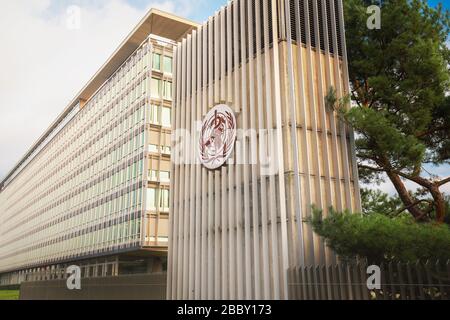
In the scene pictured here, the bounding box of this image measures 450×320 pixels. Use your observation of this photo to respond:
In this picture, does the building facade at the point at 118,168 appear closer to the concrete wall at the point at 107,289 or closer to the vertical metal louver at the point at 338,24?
the concrete wall at the point at 107,289

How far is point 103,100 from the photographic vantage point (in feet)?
161

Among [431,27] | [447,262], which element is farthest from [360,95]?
[447,262]

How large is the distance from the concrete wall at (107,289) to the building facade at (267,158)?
4.23 meters

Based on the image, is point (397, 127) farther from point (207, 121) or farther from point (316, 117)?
point (207, 121)

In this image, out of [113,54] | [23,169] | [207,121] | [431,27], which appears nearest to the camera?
[431,27]

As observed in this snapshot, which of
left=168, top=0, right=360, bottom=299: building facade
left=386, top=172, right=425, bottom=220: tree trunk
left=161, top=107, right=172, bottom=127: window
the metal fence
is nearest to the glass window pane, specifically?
left=161, top=107, right=172, bottom=127: window

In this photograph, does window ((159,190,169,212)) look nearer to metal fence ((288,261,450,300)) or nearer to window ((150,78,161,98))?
window ((150,78,161,98))

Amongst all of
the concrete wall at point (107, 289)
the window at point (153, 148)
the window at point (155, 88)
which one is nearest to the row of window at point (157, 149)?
the window at point (153, 148)

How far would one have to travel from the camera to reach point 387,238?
39.7ft

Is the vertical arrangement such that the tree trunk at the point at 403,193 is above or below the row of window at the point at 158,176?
below

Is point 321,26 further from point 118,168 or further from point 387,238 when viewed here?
point 118,168

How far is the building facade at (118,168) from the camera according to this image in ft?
128

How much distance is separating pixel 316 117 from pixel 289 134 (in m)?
1.41

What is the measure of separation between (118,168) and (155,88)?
26.9 feet
